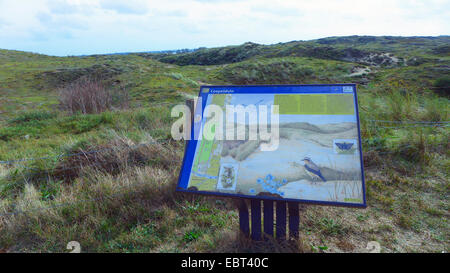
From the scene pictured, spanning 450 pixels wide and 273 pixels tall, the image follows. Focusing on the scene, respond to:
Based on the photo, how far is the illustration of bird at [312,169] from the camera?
222cm

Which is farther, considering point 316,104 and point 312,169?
point 316,104

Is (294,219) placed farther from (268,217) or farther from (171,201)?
(171,201)

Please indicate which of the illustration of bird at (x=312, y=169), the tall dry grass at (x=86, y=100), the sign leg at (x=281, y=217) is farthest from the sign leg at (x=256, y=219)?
the tall dry grass at (x=86, y=100)

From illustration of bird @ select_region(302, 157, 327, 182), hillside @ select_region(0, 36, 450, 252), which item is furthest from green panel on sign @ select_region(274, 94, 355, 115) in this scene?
hillside @ select_region(0, 36, 450, 252)

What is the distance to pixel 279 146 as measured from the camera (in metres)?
2.47

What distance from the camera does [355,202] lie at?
2053 mm

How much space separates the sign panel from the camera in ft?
7.21

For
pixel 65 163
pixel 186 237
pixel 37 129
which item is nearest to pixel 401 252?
pixel 186 237

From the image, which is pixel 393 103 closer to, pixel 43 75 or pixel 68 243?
pixel 68 243

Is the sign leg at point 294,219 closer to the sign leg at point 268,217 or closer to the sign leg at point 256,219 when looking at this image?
the sign leg at point 268,217

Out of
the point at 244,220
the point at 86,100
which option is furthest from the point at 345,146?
the point at 86,100

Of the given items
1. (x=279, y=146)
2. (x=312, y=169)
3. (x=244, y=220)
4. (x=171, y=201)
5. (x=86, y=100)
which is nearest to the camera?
(x=312, y=169)

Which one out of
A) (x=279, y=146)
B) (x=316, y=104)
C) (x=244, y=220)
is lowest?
(x=244, y=220)

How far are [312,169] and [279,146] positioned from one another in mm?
361
